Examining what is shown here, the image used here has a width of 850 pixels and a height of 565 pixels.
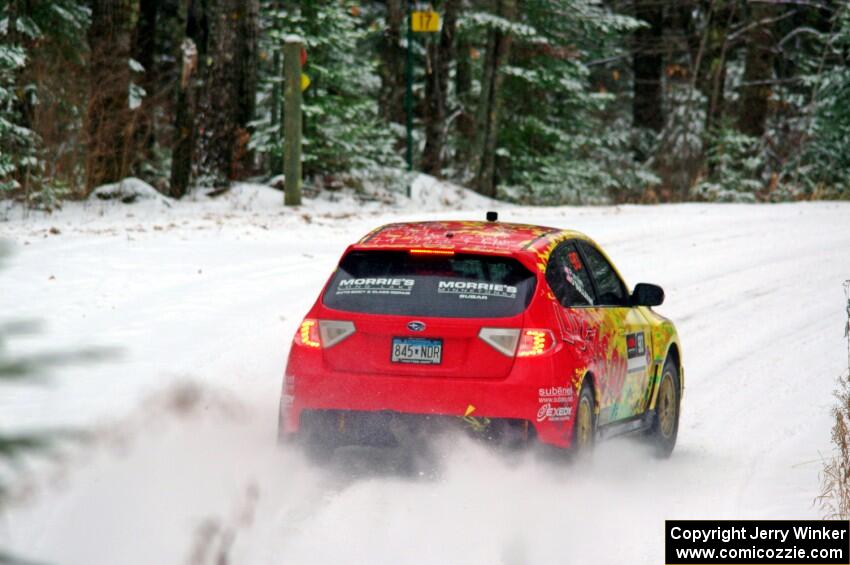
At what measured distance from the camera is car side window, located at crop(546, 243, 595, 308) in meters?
8.33

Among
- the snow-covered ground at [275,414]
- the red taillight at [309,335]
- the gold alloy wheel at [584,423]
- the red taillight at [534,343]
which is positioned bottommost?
the snow-covered ground at [275,414]

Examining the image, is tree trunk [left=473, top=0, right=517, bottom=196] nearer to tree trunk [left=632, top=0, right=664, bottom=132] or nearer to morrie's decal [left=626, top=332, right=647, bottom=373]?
tree trunk [left=632, top=0, right=664, bottom=132]

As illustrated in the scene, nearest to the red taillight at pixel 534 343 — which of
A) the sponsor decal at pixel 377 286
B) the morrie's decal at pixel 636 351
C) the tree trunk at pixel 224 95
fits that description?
the sponsor decal at pixel 377 286

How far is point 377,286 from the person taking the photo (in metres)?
8.11

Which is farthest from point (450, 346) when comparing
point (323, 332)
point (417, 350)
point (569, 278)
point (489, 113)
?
point (489, 113)

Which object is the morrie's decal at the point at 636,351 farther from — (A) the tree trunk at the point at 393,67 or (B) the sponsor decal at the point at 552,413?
(A) the tree trunk at the point at 393,67

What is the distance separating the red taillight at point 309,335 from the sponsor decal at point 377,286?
0.83 feet

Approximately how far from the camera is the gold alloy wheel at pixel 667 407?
10118 millimetres

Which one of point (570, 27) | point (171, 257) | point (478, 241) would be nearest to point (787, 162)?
point (570, 27)

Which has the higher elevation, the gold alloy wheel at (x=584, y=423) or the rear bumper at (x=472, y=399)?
the rear bumper at (x=472, y=399)

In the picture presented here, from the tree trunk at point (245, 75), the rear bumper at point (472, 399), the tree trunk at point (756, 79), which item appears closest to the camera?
the rear bumper at point (472, 399)

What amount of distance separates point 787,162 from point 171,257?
78.0 ft

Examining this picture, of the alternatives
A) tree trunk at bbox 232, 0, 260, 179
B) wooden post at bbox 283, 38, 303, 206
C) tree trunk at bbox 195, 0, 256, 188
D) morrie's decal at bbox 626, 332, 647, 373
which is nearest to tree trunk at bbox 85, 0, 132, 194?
tree trunk at bbox 195, 0, 256, 188

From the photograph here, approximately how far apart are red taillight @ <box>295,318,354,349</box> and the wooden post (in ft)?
47.2
